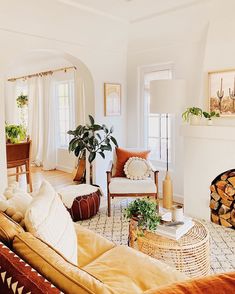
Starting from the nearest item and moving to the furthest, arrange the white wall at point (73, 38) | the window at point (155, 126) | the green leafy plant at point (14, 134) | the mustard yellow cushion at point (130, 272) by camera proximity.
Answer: the mustard yellow cushion at point (130, 272) < the white wall at point (73, 38) < the window at point (155, 126) < the green leafy plant at point (14, 134)

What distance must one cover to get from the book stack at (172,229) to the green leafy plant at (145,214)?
58 mm

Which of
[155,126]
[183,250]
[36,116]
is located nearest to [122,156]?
[155,126]

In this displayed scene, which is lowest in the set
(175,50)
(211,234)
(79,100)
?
(211,234)

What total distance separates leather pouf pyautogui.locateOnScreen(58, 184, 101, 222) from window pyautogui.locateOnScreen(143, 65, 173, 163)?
58.8 inches

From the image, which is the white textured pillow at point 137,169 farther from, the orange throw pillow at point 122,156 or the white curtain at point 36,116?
the white curtain at point 36,116

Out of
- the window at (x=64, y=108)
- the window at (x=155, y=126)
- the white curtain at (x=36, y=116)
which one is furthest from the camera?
the white curtain at (x=36, y=116)

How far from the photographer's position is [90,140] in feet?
15.1

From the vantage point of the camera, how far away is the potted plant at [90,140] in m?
4.59

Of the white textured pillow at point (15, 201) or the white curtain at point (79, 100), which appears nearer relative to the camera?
the white textured pillow at point (15, 201)

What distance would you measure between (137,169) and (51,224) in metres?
2.49

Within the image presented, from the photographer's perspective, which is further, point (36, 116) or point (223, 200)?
point (36, 116)

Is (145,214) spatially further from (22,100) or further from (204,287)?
(22,100)

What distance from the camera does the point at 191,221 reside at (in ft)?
8.59

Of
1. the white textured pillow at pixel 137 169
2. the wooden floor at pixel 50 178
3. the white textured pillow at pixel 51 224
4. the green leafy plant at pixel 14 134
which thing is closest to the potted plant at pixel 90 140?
the white textured pillow at pixel 137 169
